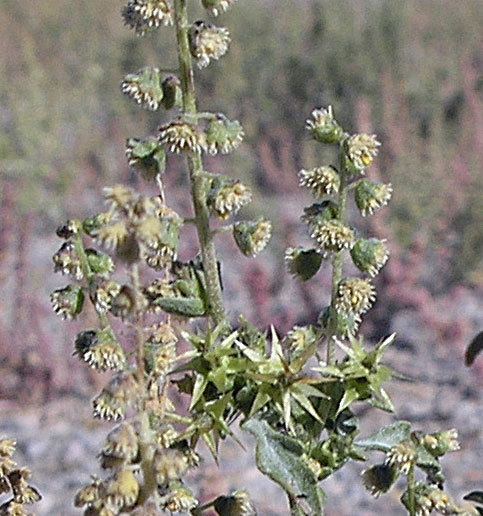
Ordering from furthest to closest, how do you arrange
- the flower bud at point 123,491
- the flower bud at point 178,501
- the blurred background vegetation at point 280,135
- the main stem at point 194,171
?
the blurred background vegetation at point 280,135 → the main stem at point 194,171 → the flower bud at point 178,501 → the flower bud at point 123,491

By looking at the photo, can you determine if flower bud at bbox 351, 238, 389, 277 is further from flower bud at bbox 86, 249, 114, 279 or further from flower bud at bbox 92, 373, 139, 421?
flower bud at bbox 92, 373, 139, 421

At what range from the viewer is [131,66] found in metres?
10.0

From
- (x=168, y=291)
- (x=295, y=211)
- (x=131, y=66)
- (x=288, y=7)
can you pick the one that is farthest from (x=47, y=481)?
(x=288, y=7)

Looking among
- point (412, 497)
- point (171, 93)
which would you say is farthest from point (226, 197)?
point (412, 497)

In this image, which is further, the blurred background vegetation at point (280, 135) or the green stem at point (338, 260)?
the blurred background vegetation at point (280, 135)

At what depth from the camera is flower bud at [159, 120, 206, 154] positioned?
1252 millimetres

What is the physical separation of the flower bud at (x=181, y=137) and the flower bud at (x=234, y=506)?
0.37 metres

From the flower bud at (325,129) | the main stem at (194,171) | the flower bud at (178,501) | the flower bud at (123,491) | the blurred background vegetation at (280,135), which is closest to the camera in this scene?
the flower bud at (123,491)

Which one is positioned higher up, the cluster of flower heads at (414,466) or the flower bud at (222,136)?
the flower bud at (222,136)

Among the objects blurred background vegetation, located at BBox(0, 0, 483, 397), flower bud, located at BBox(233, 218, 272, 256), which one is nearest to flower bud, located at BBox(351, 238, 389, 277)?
flower bud, located at BBox(233, 218, 272, 256)

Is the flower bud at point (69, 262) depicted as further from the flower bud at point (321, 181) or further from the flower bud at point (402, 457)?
the flower bud at point (402, 457)

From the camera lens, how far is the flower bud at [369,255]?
1.36 metres

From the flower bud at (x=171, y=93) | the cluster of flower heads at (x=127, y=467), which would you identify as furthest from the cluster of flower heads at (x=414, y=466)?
the flower bud at (x=171, y=93)

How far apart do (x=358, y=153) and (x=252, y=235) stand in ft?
0.49
